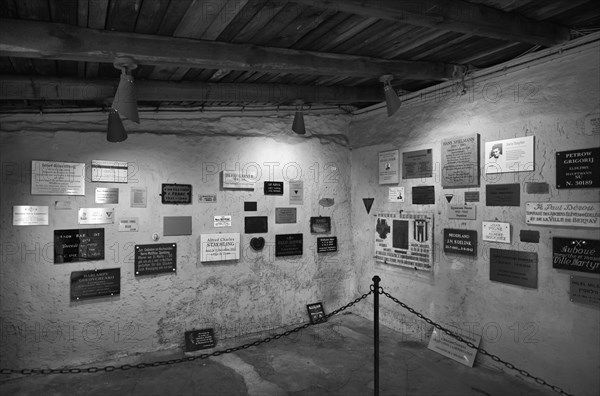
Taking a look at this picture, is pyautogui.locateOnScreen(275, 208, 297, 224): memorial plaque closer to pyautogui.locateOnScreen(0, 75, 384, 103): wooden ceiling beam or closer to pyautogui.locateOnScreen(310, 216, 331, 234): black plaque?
pyautogui.locateOnScreen(310, 216, 331, 234): black plaque

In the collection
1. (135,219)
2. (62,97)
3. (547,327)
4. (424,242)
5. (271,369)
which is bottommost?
(271,369)

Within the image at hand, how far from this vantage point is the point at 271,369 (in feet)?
12.8

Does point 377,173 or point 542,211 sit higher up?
point 377,173

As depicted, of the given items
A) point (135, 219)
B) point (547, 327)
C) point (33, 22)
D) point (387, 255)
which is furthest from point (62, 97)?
point (547, 327)

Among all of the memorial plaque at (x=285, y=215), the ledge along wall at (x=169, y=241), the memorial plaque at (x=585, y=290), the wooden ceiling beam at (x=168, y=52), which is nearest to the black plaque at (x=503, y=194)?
the memorial plaque at (x=585, y=290)

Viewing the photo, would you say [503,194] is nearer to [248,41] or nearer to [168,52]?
[248,41]

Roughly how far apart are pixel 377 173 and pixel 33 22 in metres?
4.08

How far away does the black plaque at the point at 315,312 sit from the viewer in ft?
17.2

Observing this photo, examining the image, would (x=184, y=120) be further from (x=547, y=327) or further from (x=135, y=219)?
(x=547, y=327)

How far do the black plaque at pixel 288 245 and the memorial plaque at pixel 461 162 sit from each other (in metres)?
2.10

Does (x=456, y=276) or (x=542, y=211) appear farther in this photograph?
(x=456, y=276)

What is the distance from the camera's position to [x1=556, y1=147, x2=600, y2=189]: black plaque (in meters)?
3.08

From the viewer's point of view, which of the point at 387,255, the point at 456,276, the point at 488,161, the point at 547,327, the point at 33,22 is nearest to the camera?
the point at 33,22

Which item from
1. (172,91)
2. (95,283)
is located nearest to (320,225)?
(172,91)
